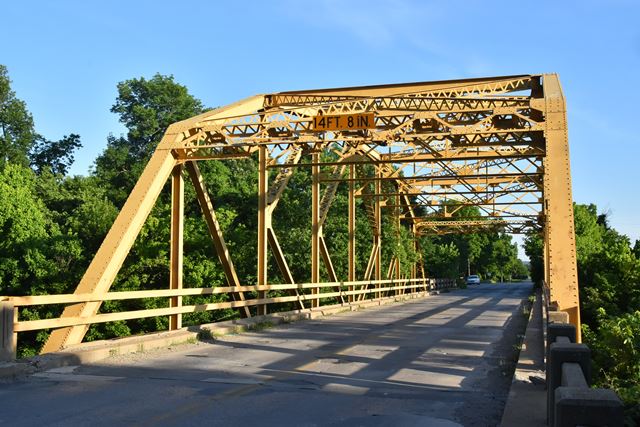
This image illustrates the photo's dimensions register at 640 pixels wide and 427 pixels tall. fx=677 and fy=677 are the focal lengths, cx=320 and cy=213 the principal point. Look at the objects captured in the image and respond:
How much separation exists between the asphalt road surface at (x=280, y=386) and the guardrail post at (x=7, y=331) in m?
0.62

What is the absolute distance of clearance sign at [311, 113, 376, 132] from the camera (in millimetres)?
17250

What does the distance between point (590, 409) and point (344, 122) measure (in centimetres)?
1407

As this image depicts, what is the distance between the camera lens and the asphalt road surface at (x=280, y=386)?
6977 mm

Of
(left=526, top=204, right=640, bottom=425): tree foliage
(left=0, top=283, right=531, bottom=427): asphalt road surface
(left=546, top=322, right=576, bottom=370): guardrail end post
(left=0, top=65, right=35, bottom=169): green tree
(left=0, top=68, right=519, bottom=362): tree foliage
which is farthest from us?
(left=0, top=65, right=35, bottom=169): green tree

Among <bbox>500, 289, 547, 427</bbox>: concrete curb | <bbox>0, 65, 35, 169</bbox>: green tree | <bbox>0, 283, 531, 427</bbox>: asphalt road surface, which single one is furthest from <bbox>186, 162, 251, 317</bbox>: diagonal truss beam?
<bbox>0, 65, 35, 169</bbox>: green tree

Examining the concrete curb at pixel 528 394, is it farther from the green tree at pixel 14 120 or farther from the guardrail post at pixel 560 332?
the green tree at pixel 14 120

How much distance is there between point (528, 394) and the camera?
7578mm

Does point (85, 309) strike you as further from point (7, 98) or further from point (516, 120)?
point (7, 98)

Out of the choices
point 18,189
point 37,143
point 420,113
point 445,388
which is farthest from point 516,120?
point 37,143

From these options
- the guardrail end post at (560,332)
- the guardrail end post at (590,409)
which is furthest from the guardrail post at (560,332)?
the guardrail end post at (590,409)

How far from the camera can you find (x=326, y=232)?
34.8 meters

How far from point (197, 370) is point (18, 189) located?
77.6 ft

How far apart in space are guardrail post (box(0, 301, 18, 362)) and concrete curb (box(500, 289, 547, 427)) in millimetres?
6901

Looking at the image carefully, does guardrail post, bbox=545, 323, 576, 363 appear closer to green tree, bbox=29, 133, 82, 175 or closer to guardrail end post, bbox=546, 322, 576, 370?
guardrail end post, bbox=546, 322, 576, 370
